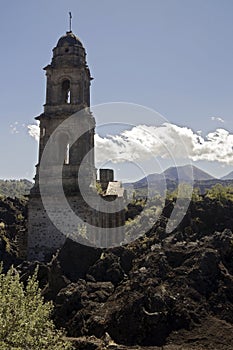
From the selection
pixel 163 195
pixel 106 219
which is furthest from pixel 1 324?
pixel 163 195

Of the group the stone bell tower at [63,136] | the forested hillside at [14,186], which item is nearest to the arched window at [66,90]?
the stone bell tower at [63,136]

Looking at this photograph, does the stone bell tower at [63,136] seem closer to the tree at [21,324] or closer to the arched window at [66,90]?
the arched window at [66,90]

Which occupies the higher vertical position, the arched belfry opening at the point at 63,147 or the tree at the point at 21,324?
the arched belfry opening at the point at 63,147

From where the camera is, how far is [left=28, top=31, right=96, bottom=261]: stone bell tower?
23422mm

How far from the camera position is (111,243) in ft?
80.8

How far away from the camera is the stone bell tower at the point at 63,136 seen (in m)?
23.4

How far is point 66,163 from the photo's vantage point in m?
24.5

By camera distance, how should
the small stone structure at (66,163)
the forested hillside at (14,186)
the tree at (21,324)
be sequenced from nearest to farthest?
the tree at (21,324), the small stone structure at (66,163), the forested hillside at (14,186)

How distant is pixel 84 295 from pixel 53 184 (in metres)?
9.46

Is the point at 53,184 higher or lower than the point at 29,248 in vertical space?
higher

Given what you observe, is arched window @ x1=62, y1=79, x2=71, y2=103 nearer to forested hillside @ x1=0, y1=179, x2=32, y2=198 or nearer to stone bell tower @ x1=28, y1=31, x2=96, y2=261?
stone bell tower @ x1=28, y1=31, x2=96, y2=261

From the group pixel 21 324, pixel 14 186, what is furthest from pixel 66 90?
pixel 14 186

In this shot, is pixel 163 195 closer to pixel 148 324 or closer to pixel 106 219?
pixel 106 219

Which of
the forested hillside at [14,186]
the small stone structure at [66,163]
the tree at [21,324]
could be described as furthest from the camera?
the forested hillside at [14,186]
